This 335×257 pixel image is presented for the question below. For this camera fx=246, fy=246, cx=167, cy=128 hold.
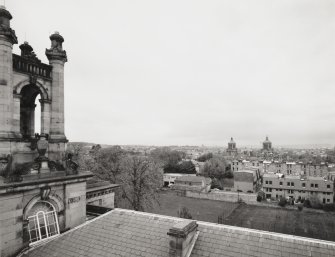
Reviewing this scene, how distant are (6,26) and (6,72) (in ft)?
6.87

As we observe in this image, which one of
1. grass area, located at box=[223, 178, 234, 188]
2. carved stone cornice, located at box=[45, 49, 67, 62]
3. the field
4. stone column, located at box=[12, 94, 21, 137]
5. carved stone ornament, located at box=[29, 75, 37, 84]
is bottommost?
grass area, located at box=[223, 178, 234, 188]

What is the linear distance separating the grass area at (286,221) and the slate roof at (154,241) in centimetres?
3672

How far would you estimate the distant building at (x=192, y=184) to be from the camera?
69.8 m

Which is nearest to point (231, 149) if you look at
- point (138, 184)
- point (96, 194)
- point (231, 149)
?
point (231, 149)

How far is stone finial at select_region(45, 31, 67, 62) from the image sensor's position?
1393cm

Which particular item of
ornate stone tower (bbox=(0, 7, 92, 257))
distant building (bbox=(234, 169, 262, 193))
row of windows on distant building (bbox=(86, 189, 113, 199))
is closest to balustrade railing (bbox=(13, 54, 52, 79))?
ornate stone tower (bbox=(0, 7, 92, 257))

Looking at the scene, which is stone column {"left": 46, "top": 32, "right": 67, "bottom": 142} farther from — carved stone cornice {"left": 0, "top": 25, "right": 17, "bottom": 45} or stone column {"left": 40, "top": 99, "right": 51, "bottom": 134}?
carved stone cornice {"left": 0, "top": 25, "right": 17, "bottom": 45}

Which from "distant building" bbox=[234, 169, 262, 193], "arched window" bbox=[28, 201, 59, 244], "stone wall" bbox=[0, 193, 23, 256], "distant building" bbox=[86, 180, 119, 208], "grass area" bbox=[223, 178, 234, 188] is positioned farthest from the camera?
"grass area" bbox=[223, 178, 234, 188]

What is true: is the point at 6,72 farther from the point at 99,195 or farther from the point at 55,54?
the point at 99,195

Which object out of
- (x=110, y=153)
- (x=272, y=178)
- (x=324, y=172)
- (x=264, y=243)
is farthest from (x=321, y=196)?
(x=264, y=243)

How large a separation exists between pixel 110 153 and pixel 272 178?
146ft

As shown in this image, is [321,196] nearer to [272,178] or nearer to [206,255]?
[272,178]

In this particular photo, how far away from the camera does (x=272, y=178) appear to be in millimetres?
67938

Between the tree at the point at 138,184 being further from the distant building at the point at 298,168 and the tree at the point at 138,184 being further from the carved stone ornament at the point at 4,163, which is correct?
the distant building at the point at 298,168
